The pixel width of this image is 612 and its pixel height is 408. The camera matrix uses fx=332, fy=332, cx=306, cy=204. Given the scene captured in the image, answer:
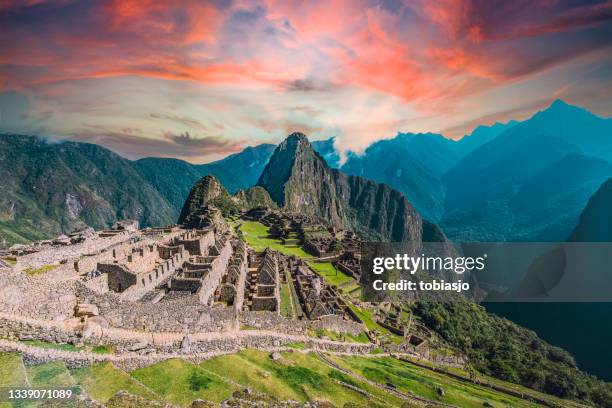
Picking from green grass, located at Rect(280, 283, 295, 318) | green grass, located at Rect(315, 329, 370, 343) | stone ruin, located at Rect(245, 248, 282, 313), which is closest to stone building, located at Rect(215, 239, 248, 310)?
stone ruin, located at Rect(245, 248, 282, 313)

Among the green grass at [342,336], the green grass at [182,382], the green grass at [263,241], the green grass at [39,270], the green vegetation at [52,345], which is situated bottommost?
the green grass at [342,336]

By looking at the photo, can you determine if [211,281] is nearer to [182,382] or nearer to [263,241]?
[182,382]

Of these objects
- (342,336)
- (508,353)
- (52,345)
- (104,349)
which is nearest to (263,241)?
(342,336)

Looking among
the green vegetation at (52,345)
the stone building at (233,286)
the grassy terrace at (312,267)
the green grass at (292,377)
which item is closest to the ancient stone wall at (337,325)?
the grassy terrace at (312,267)

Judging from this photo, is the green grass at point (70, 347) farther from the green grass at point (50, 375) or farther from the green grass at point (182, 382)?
the green grass at point (182, 382)

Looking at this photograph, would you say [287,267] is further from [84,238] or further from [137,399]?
[137,399]

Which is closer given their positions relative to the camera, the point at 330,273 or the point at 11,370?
the point at 11,370
